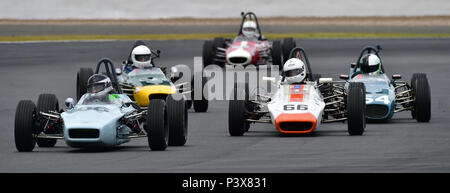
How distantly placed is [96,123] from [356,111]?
5.12 metres

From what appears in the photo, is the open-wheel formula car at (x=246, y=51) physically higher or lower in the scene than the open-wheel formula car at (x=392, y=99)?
higher

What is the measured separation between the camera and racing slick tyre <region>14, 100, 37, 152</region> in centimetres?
1820

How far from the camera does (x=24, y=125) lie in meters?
18.2

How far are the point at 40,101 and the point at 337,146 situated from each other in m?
5.12

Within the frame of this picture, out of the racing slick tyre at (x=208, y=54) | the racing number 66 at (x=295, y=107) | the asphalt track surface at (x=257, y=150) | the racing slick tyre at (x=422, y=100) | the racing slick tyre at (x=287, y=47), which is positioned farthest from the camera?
the racing slick tyre at (x=208, y=54)

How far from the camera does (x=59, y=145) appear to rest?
19.8m

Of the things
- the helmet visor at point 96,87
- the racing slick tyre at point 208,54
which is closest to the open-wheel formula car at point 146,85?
the helmet visor at point 96,87

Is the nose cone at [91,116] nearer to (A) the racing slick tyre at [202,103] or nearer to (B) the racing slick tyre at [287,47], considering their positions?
(A) the racing slick tyre at [202,103]

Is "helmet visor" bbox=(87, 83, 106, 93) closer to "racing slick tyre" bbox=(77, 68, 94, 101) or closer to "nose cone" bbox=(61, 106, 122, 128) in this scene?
"nose cone" bbox=(61, 106, 122, 128)

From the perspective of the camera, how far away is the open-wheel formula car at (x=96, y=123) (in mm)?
18047

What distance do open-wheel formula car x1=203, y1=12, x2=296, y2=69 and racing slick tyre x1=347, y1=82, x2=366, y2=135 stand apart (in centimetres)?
1889

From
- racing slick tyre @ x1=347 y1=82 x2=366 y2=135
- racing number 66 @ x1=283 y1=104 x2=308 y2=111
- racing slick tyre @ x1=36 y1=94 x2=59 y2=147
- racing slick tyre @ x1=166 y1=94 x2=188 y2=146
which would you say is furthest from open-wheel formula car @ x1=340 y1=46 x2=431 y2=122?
racing slick tyre @ x1=36 y1=94 x2=59 y2=147

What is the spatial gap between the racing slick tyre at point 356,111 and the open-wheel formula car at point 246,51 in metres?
18.9

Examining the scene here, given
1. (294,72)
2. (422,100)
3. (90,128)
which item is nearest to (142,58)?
(294,72)
